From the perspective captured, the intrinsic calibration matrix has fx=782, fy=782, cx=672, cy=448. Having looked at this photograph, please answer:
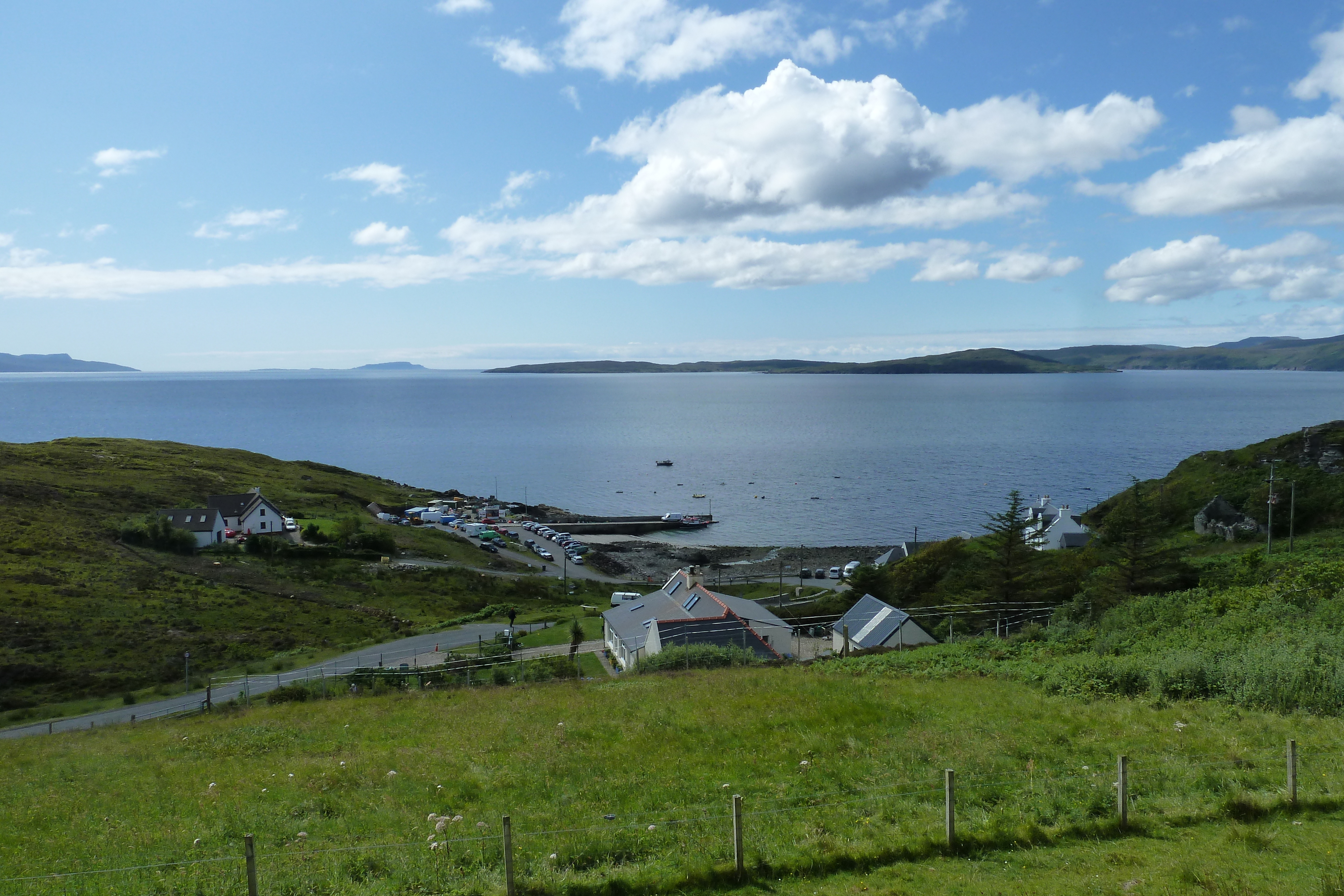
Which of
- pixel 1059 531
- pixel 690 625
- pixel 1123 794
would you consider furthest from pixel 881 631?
pixel 1059 531

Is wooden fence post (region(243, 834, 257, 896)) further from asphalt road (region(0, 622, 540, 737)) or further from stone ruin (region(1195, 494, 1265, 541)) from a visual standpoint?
stone ruin (region(1195, 494, 1265, 541))

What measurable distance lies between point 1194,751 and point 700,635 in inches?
873

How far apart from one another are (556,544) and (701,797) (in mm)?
81859

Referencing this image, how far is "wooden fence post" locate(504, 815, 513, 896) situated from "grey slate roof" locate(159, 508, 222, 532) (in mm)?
79432

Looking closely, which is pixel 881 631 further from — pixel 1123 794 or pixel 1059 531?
pixel 1059 531

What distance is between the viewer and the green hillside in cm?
4181

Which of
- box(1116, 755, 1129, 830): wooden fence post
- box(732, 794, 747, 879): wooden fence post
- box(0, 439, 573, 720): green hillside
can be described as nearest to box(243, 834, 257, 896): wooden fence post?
box(732, 794, 747, 879): wooden fence post

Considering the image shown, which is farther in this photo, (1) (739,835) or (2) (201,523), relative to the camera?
(2) (201,523)

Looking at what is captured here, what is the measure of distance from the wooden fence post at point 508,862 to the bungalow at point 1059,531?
61261mm

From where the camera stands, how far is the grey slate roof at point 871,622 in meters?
33.3

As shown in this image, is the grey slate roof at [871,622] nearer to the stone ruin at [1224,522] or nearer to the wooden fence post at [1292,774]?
the wooden fence post at [1292,774]

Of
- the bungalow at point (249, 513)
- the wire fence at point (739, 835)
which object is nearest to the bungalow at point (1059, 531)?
the wire fence at point (739, 835)

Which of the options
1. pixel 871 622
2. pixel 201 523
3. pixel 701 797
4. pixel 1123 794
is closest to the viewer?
pixel 1123 794

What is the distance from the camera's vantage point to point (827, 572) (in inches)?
2918
